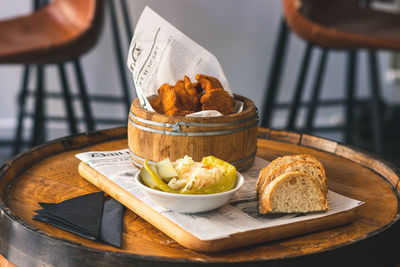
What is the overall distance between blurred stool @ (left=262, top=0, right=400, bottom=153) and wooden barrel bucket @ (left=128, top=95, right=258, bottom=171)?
42.8 inches

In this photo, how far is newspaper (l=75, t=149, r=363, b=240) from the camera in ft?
2.35

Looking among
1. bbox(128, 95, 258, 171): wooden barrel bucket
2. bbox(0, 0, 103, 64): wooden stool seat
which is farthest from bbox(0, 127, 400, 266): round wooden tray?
bbox(0, 0, 103, 64): wooden stool seat

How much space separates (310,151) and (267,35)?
1.97 meters

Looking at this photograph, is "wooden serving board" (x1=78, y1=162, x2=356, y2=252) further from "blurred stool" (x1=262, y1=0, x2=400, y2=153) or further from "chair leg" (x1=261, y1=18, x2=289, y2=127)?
"chair leg" (x1=261, y1=18, x2=289, y2=127)

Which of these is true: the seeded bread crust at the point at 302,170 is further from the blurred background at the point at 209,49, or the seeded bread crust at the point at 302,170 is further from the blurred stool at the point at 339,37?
the blurred background at the point at 209,49

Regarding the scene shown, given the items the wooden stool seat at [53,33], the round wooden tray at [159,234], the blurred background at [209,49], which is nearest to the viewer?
the round wooden tray at [159,234]

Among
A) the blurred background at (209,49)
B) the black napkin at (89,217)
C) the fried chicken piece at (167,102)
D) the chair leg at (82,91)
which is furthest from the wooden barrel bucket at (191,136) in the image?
the blurred background at (209,49)

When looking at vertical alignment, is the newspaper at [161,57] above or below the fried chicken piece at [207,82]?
above

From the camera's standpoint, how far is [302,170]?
2.71 ft

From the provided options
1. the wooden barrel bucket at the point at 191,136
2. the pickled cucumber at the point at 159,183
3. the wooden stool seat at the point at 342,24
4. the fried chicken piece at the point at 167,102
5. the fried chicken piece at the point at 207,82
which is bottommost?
the pickled cucumber at the point at 159,183

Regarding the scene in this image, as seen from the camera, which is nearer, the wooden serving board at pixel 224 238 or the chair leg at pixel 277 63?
the wooden serving board at pixel 224 238

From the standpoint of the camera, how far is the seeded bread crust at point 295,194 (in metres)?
0.77

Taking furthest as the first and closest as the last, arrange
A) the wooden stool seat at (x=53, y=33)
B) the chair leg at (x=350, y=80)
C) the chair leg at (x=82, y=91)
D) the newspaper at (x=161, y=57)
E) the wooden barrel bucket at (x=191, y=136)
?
the chair leg at (x=350, y=80), the chair leg at (x=82, y=91), the wooden stool seat at (x=53, y=33), the newspaper at (x=161, y=57), the wooden barrel bucket at (x=191, y=136)

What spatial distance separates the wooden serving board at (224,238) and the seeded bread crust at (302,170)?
69 mm
